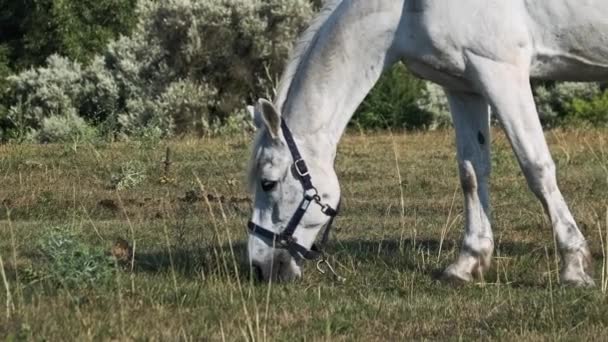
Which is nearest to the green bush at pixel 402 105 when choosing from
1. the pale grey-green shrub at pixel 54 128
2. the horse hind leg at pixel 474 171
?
the pale grey-green shrub at pixel 54 128

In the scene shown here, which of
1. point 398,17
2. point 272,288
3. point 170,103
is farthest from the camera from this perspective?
point 170,103

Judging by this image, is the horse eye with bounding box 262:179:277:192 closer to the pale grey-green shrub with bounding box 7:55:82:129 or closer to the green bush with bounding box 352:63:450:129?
the pale grey-green shrub with bounding box 7:55:82:129

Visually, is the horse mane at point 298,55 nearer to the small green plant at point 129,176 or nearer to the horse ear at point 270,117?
the horse ear at point 270,117

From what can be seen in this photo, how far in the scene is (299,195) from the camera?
6980 millimetres

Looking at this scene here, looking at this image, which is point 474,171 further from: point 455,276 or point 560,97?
point 560,97

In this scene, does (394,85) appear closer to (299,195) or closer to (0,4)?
(0,4)

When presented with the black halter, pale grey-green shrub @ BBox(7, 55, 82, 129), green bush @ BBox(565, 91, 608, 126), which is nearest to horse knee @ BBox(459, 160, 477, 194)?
the black halter

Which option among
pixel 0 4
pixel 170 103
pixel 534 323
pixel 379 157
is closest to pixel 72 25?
pixel 0 4

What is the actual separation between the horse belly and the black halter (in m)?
1.39

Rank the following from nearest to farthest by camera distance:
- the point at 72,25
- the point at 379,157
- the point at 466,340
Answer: the point at 466,340, the point at 379,157, the point at 72,25

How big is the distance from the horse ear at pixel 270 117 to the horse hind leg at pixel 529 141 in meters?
1.09

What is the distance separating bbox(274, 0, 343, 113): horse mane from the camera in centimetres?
720

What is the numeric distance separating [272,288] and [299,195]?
2.11 ft

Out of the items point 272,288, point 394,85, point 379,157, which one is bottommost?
point 394,85
